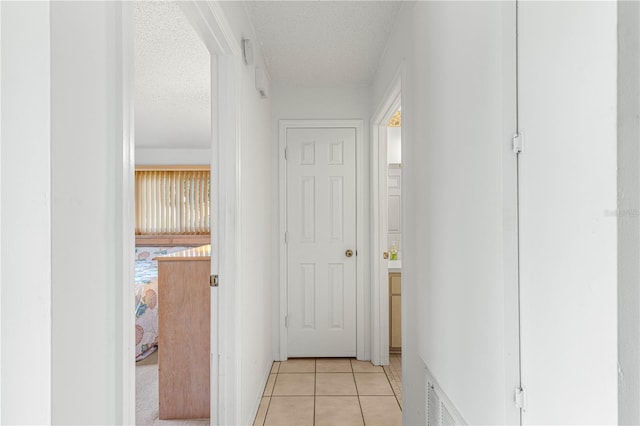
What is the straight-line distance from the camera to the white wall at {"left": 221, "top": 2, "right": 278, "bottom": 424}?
2020mm

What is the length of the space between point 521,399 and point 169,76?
3322mm

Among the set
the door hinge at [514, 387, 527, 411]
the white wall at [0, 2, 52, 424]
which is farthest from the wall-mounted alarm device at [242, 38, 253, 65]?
the door hinge at [514, 387, 527, 411]

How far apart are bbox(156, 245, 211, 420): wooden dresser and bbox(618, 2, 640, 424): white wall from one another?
79.4 inches

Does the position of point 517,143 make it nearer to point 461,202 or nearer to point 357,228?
point 461,202

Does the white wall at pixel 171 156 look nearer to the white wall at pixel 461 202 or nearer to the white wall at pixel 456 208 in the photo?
the white wall at pixel 456 208

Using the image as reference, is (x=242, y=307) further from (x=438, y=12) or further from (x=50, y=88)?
(x=438, y=12)

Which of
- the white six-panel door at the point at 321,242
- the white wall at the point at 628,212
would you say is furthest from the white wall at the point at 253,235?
the white wall at the point at 628,212

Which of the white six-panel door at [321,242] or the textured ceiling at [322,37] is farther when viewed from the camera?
the white six-panel door at [321,242]

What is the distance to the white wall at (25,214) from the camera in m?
0.58

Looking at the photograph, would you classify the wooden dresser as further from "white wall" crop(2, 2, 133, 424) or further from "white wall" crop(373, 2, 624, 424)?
"white wall" crop(2, 2, 133, 424)

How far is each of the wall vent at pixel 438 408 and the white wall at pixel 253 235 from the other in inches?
37.6

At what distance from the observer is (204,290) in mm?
2221

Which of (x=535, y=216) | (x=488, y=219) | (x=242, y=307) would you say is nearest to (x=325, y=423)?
(x=242, y=307)

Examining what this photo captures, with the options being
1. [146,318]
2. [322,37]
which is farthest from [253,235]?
[146,318]
